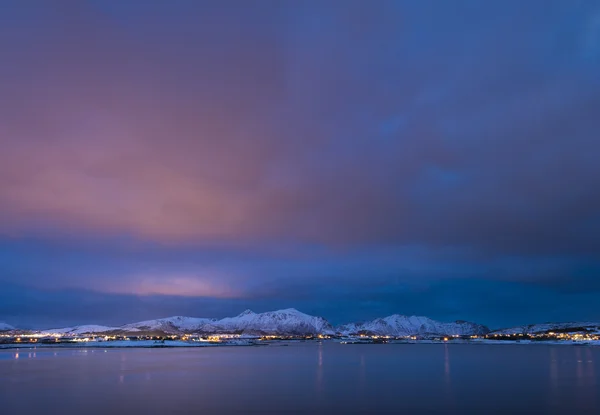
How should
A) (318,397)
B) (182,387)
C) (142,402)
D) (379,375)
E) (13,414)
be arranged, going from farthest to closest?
(379,375) < (182,387) < (318,397) < (142,402) < (13,414)

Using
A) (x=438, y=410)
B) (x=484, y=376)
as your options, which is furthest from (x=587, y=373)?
(x=438, y=410)

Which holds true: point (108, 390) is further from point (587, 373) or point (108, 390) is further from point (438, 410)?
point (587, 373)

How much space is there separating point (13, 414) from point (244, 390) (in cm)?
1842

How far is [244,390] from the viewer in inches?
1743

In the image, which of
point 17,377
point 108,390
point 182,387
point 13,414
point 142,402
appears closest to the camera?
point 13,414

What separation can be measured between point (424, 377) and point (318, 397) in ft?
70.7

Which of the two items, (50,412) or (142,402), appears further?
(142,402)

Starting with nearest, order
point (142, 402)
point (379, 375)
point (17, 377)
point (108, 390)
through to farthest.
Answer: point (142, 402) → point (108, 390) → point (17, 377) → point (379, 375)

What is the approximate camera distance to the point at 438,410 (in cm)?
3356

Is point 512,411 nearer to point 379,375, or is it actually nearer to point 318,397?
point 318,397

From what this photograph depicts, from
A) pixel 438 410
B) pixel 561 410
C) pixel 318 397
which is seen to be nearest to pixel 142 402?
pixel 318 397

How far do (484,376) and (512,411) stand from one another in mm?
26038

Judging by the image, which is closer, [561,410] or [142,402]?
[561,410]

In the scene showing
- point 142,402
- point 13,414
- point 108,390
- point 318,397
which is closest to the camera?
point 13,414
